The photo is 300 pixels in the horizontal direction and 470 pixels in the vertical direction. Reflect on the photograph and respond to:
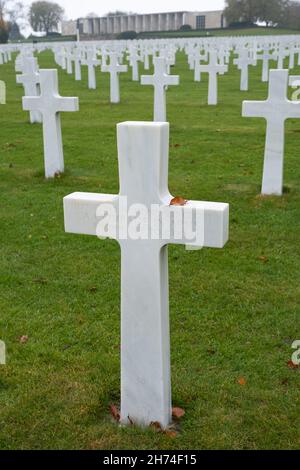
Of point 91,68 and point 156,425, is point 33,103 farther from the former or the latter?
point 91,68

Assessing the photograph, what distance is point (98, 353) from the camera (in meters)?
3.60

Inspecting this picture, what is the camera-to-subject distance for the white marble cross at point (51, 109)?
7301 millimetres

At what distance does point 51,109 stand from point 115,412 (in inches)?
203

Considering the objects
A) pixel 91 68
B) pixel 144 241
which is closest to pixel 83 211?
pixel 144 241

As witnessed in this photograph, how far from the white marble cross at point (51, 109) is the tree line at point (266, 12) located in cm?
6721

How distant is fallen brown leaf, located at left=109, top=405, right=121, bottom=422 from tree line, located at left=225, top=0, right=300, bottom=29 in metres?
71.8

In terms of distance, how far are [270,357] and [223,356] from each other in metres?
0.28

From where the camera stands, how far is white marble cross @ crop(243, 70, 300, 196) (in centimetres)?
637

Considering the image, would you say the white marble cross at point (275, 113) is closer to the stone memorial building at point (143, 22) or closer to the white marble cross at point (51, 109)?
the white marble cross at point (51, 109)

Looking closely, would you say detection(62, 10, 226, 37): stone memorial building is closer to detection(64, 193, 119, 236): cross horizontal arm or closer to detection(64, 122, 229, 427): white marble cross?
detection(64, 193, 119, 236): cross horizontal arm

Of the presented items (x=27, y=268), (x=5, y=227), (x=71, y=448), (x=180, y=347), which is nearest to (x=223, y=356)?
(x=180, y=347)

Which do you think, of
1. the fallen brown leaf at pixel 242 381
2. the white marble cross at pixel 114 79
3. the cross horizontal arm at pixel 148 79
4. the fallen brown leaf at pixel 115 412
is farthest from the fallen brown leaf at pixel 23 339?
the white marble cross at pixel 114 79

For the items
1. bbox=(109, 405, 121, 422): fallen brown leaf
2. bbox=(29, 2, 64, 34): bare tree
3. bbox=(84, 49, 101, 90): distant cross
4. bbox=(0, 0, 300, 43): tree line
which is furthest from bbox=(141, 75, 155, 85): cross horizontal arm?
bbox=(29, 2, 64, 34): bare tree
